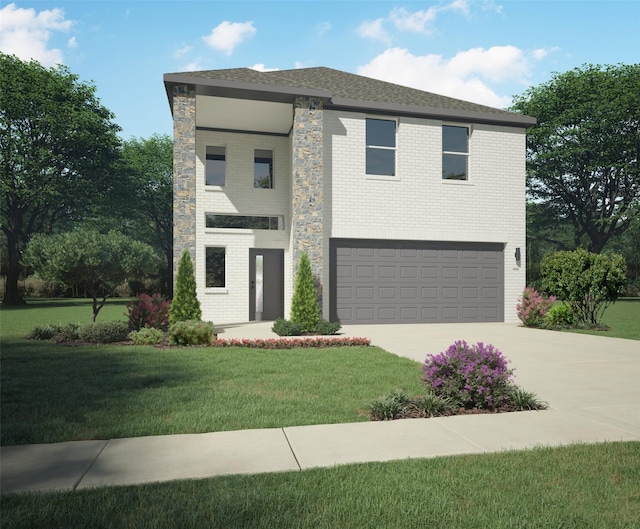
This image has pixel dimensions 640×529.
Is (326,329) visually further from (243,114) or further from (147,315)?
(243,114)

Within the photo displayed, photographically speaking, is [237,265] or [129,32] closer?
[129,32]

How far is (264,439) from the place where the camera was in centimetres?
431

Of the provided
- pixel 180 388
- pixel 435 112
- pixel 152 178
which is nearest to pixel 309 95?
pixel 435 112

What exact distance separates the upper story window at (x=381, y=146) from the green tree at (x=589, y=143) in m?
20.3

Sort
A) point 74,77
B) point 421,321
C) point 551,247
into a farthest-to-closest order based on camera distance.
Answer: point 551,247, point 74,77, point 421,321

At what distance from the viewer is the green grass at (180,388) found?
4770 millimetres

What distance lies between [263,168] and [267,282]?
4322 millimetres

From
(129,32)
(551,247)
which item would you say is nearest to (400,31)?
(129,32)

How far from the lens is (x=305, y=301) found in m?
13.8

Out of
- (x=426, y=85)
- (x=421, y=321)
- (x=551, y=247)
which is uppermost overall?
(x=426, y=85)

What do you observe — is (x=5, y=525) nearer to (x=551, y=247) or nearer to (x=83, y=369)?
(x=83, y=369)

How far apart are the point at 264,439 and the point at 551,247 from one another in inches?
2324

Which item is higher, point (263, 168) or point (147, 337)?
point (263, 168)

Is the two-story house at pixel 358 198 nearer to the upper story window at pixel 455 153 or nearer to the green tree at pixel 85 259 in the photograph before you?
the upper story window at pixel 455 153
